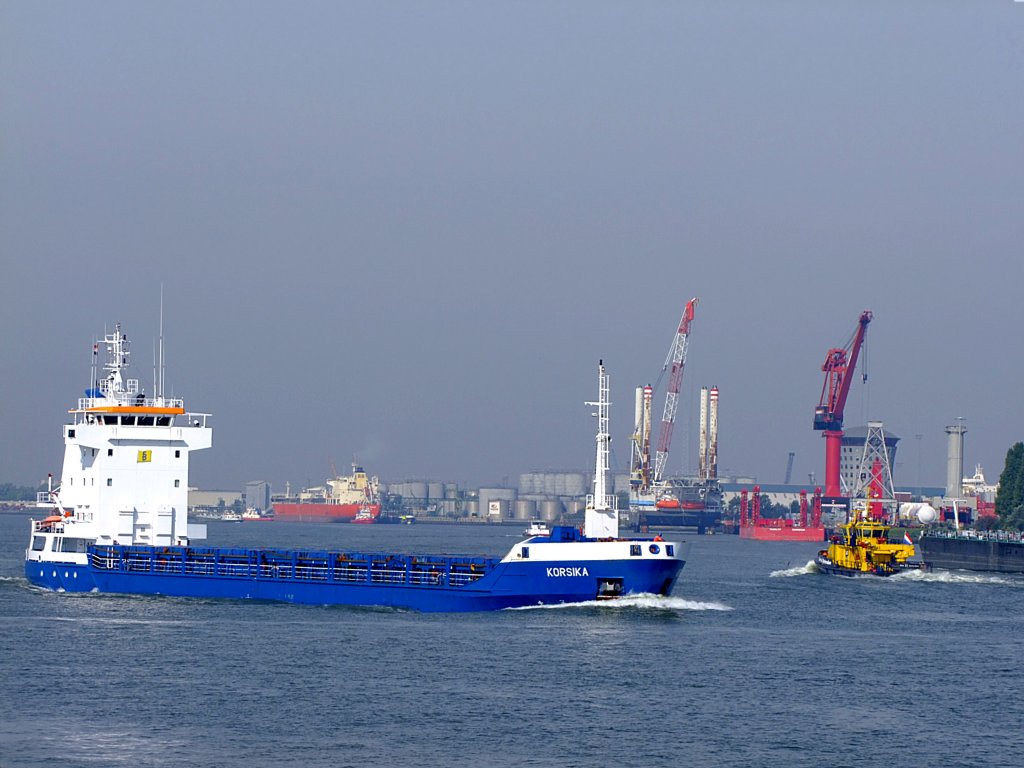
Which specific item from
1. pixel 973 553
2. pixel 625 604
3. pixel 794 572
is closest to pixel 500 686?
pixel 625 604

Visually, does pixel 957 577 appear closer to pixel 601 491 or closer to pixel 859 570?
pixel 859 570

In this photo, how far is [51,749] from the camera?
→ 34938 mm

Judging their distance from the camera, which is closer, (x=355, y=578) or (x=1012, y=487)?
(x=355, y=578)

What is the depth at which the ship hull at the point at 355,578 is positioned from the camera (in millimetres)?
59531

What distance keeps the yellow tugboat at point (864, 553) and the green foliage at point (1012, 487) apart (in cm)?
6274

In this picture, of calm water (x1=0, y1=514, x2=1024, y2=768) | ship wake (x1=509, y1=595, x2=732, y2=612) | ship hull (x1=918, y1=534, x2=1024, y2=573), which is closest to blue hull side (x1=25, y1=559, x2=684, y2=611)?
ship wake (x1=509, y1=595, x2=732, y2=612)

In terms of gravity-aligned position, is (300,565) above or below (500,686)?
above

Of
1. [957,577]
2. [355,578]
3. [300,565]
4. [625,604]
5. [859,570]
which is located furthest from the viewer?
[957,577]

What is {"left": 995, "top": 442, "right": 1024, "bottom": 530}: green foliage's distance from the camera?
16112 centimetres

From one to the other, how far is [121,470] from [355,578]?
12666 mm

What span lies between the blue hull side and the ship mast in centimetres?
147

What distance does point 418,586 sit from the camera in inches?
2472

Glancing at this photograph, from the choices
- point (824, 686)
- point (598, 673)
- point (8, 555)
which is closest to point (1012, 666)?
point (824, 686)

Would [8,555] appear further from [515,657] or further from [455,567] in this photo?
[515,657]
